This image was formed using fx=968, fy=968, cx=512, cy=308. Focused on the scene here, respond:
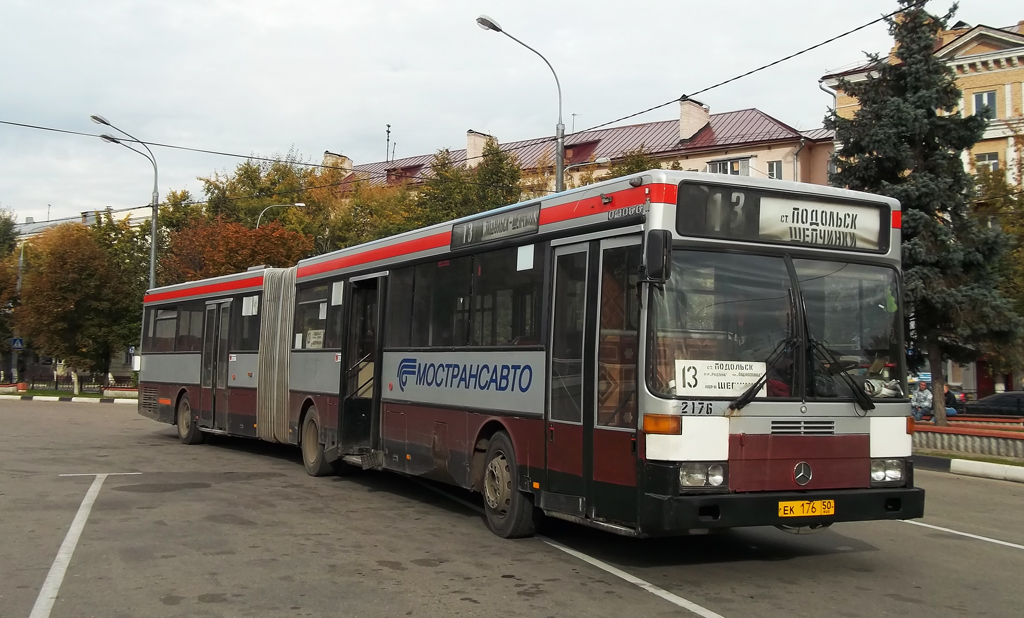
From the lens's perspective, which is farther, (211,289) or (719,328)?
(211,289)

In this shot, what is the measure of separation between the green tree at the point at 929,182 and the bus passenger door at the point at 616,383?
53.4 feet

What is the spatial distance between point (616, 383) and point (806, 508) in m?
1.71

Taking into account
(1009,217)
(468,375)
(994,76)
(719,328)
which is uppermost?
(994,76)

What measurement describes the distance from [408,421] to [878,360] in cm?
565

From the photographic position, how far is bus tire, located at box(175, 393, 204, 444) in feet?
64.6

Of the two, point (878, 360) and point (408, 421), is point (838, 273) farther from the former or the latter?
point (408, 421)

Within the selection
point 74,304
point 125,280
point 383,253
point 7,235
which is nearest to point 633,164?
point 125,280

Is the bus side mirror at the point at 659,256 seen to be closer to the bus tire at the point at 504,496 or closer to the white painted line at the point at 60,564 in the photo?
the bus tire at the point at 504,496

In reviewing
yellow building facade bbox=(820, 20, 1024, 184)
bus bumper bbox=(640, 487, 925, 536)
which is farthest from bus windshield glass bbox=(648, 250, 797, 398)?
yellow building facade bbox=(820, 20, 1024, 184)

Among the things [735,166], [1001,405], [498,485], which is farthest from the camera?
[735,166]

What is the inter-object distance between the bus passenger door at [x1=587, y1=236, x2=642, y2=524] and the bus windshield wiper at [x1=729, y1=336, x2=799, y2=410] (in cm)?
77

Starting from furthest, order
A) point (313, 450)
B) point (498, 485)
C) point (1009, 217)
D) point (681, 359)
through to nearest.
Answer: point (1009, 217)
point (313, 450)
point (498, 485)
point (681, 359)

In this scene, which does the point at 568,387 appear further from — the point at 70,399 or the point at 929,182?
the point at 70,399

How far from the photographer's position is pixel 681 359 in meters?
7.21
